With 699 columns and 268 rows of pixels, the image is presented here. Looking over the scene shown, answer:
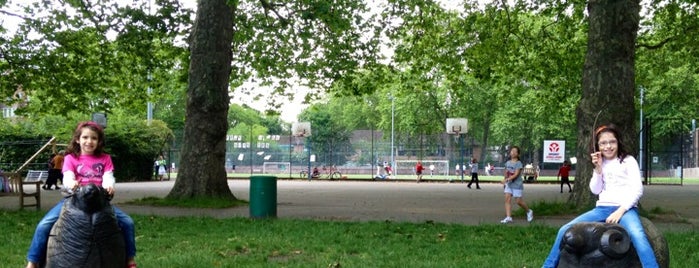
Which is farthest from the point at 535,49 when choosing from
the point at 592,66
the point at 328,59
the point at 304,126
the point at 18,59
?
the point at 304,126

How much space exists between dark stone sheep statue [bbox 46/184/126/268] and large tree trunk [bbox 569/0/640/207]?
1182 centimetres

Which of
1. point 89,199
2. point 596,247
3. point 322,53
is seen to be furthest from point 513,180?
point 322,53

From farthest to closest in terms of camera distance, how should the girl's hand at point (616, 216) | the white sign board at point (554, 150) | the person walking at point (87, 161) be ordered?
the white sign board at point (554, 150) → the person walking at point (87, 161) → the girl's hand at point (616, 216)

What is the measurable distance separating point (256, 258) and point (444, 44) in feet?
69.8

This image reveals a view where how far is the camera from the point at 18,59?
20.6 meters

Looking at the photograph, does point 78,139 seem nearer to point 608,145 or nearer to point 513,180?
point 608,145

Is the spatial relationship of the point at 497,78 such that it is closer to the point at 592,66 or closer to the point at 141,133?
the point at 592,66

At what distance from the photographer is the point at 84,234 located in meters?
4.21

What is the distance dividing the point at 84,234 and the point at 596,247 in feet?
9.85

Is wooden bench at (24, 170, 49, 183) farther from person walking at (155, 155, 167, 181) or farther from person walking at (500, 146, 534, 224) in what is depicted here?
person walking at (500, 146, 534, 224)

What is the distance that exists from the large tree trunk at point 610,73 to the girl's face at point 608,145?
30.4 ft

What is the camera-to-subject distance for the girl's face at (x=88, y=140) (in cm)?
535

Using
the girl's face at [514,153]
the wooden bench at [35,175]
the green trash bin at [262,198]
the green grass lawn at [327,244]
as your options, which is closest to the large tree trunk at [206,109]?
the green trash bin at [262,198]

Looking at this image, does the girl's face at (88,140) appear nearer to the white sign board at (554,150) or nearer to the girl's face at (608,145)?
the girl's face at (608,145)
